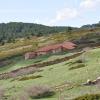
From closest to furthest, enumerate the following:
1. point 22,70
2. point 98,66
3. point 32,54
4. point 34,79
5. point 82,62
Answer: point 98,66, point 34,79, point 82,62, point 22,70, point 32,54

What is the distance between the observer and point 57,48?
370 ft

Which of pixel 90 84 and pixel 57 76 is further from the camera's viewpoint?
pixel 57 76

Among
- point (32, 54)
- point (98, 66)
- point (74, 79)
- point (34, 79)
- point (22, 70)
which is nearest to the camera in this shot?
point (74, 79)

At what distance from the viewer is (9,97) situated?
36.6m

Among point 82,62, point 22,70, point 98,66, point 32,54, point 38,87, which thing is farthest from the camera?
point 32,54

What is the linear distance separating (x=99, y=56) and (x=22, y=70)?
14.1 metres

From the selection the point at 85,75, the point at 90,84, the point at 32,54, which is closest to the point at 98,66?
the point at 85,75

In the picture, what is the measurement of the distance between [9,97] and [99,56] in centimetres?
2320

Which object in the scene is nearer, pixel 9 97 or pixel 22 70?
pixel 9 97

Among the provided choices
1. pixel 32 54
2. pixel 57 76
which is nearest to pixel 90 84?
pixel 57 76

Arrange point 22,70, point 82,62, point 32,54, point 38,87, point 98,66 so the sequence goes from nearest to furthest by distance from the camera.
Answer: point 38,87 → point 98,66 → point 82,62 → point 22,70 → point 32,54

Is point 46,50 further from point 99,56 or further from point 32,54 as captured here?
point 99,56

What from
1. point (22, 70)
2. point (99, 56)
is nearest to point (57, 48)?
point (22, 70)

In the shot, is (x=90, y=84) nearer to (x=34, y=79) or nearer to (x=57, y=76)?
(x=57, y=76)
